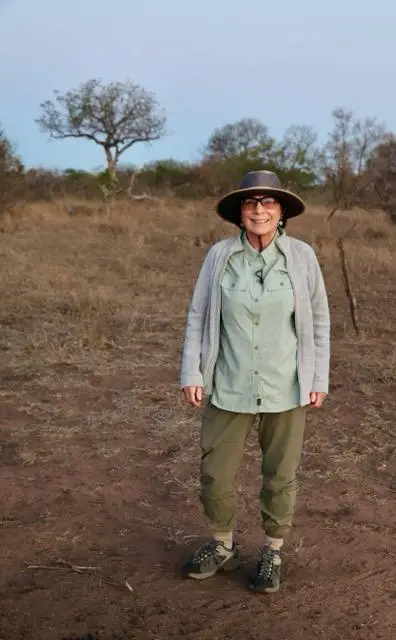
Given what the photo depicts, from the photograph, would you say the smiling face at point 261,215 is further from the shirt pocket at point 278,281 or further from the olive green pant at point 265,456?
the olive green pant at point 265,456

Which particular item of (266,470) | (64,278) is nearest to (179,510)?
(266,470)

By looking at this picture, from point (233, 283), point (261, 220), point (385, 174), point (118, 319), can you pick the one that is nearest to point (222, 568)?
point (233, 283)

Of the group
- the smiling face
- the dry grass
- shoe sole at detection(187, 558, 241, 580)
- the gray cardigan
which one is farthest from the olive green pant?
the dry grass

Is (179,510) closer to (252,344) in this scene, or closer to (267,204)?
(252,344)

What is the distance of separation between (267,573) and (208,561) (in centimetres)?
22

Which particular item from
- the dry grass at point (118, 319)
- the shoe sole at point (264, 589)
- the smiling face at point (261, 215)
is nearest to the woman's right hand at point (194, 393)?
the smiling face at point (261, 215)

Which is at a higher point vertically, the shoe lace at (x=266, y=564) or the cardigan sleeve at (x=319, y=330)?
the cardigan sleeve at (x=319, y=330)

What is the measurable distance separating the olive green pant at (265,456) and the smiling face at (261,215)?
63 centimetres

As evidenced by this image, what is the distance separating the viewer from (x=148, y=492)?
11.7ft

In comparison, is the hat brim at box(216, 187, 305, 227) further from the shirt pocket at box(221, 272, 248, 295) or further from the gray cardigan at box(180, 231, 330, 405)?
the shirt pocket at box(221, 272, 248, 295)

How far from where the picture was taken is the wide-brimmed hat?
2443 mm

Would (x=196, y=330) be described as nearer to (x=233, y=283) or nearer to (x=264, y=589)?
(x=233, y=283)

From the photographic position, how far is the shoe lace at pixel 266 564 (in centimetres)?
263

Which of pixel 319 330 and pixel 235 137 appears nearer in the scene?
pixel 319 330
